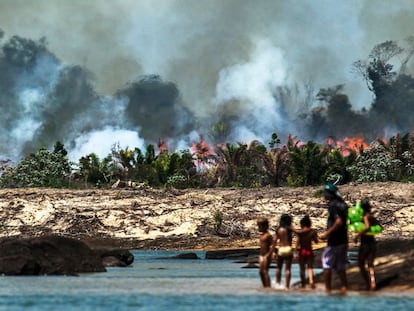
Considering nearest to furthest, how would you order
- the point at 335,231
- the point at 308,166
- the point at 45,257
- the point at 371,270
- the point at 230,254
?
the point at 335,231
the point at 371,270
the point at 45,257
the point at 230,254
the point at 308,166

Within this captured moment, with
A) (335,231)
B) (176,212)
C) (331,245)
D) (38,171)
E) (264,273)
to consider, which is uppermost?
(38,171)

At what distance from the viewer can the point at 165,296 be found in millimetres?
27547

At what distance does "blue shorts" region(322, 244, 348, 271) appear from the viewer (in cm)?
2664

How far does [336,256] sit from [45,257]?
14.0 metres

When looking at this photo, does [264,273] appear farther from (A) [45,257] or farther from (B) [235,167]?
(B) [235,167]

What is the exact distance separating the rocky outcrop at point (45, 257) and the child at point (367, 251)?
43.1ft

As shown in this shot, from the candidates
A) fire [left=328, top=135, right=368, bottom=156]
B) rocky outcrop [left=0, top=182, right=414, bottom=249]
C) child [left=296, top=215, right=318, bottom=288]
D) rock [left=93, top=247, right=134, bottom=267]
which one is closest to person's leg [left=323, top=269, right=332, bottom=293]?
child [left=296, top=215, right=318, bottom=288]

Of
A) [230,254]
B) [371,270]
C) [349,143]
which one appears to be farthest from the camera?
[349,143]

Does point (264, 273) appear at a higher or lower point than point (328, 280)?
higher

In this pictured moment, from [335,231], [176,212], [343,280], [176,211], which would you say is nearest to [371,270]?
[343,280]

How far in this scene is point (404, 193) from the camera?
9494 cm

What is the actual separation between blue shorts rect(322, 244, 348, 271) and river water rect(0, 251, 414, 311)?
0.75m

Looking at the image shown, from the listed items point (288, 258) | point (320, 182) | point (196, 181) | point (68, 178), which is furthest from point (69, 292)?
point (68, 178)

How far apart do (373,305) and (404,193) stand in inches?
2835
